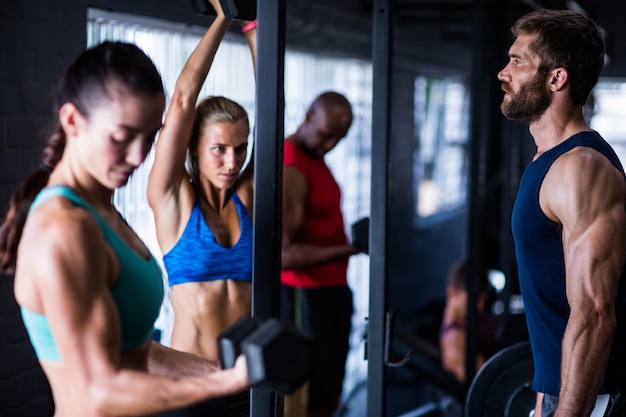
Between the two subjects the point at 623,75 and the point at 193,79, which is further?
the point at 623,75

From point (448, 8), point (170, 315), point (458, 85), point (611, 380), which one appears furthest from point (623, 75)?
point (611, 380)

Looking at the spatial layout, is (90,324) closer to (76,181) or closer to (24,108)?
(76,181)

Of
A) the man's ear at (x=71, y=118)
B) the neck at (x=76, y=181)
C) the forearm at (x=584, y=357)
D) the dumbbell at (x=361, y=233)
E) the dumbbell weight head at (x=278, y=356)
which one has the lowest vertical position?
the forearm at (x=584, y=357)

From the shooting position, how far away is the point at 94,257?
1.03 m

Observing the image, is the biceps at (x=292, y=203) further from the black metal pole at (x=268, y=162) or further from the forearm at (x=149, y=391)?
the forearm at (x=149, y=391)

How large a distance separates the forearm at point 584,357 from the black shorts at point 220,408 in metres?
0.78

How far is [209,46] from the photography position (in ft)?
5.77

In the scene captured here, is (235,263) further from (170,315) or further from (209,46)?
(170,315)

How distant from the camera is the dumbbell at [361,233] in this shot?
239cm

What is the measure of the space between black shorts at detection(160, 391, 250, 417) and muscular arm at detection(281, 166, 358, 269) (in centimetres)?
87

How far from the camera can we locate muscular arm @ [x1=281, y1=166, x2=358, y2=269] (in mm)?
2824

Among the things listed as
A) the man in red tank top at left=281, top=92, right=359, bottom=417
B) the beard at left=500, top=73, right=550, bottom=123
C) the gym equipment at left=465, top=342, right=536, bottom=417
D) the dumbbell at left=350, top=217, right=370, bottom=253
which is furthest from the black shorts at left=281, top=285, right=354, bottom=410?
the beard at left=500, top=73, right=550, bottom=123

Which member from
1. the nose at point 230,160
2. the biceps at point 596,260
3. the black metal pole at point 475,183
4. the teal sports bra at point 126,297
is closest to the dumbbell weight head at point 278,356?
the teal sports bra at point 126,297

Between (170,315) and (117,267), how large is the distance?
6.10 feet
